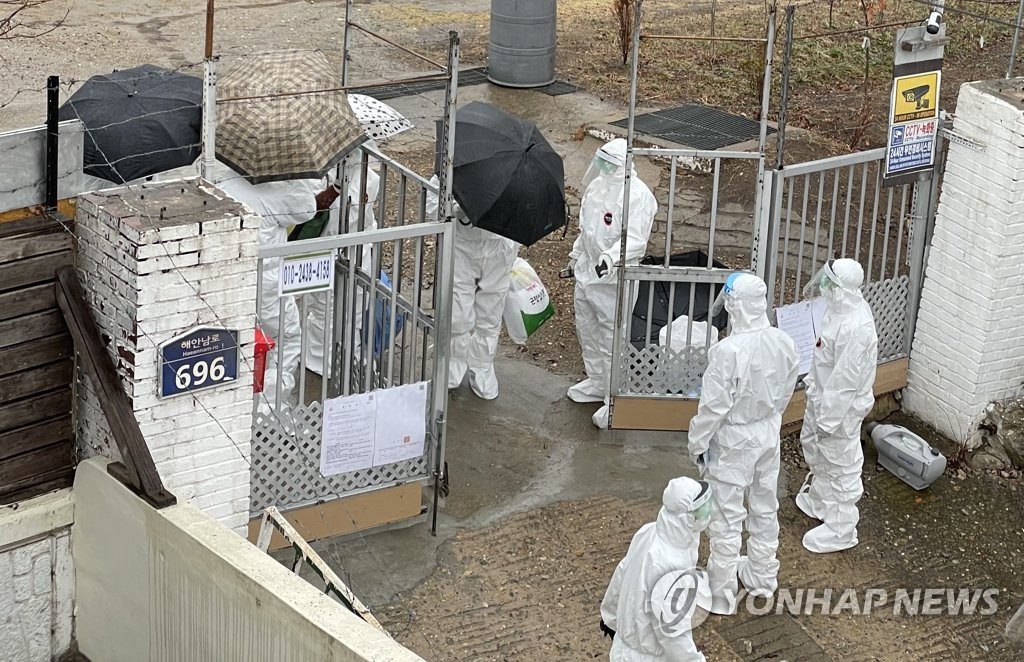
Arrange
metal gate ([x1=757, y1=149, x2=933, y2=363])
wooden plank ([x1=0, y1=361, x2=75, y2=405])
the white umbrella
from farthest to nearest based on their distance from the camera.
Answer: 1. the white umbrella
2. metal gate ([x1=757, y1=149, x2=933, y2=363])
3. wooden plank ([x1=0, y1=361, x2=75, y2=405])

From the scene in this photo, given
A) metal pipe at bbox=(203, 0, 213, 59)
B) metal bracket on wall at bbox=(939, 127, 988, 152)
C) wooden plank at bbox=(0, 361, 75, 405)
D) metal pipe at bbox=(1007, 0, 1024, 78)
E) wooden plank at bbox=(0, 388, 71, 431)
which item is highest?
A: metal pipe at bbox=(203, 0, 213, 59)

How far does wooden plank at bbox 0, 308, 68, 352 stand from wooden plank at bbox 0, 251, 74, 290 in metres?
0.14

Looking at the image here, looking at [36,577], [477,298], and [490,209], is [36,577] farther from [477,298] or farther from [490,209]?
[477,298]

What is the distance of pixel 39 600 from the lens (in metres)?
6.02

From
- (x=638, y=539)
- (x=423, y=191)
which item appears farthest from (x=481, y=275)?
(x=638, y=539)

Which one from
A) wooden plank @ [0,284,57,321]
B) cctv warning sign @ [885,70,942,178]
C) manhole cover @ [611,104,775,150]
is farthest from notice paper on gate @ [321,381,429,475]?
manhole cover @ [611,104,775,150]

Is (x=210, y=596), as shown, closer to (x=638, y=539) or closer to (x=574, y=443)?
(x=638, y=539)

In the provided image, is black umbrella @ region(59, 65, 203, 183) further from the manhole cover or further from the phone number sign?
the manhole cover

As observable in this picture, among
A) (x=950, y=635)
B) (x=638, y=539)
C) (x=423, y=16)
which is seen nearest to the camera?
(x=638, y=539)

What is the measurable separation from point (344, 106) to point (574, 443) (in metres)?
2.51

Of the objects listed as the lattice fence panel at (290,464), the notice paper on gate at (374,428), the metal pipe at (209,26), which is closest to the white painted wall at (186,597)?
the lattice fence panel at (290,464)

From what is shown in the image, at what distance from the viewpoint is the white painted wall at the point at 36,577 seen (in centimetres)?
586

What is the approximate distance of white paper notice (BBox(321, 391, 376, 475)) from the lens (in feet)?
23.7

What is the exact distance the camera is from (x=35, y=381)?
5.77 m
